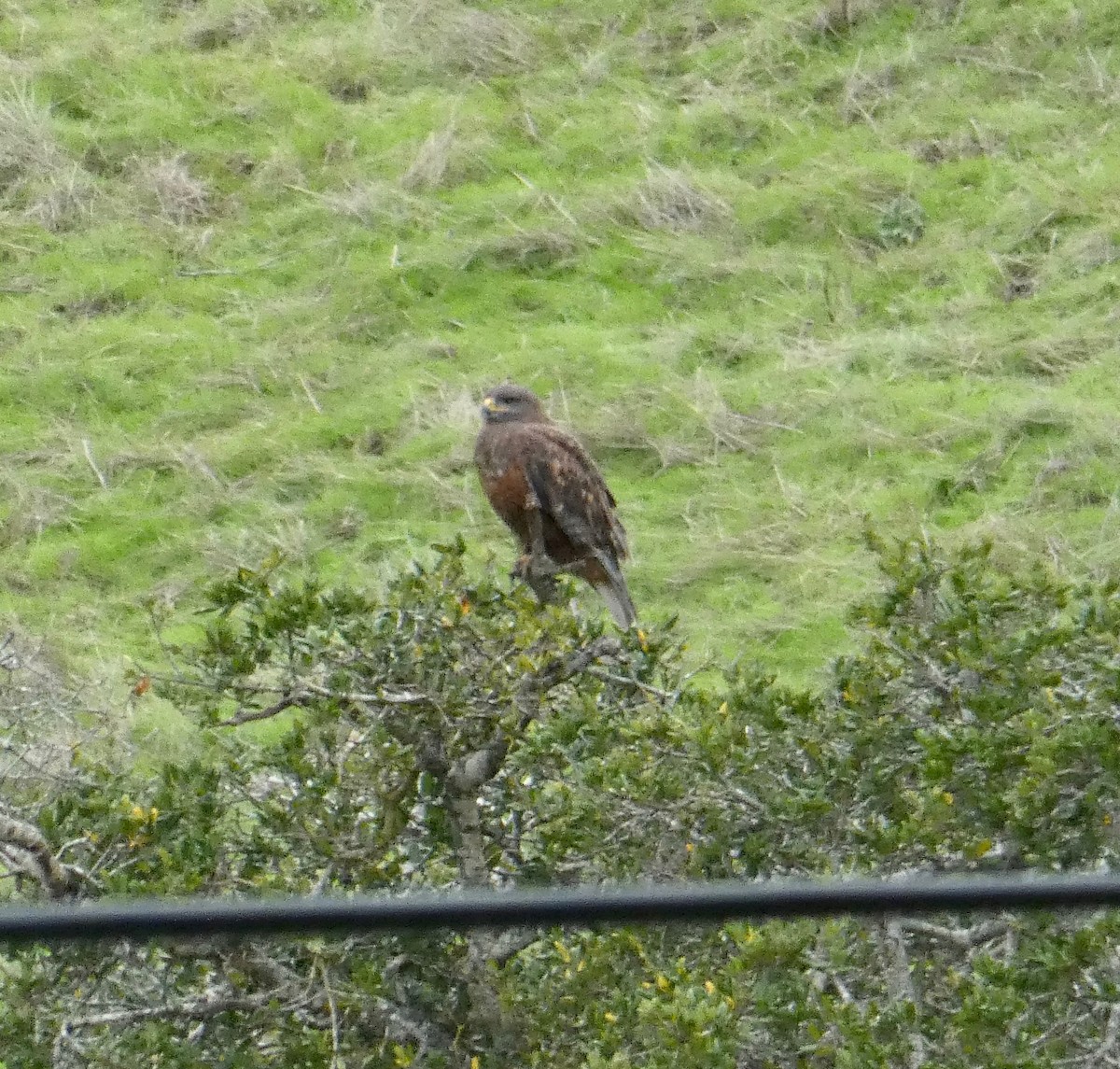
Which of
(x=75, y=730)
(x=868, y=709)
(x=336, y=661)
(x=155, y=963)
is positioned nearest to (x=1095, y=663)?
(x=868, y=709)

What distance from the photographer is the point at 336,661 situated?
335 centimetres

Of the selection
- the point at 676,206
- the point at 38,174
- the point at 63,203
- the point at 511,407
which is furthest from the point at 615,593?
the point at 38,174

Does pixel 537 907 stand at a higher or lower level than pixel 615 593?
higher

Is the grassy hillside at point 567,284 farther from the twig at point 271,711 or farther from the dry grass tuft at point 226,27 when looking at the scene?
the twig at point 271,711

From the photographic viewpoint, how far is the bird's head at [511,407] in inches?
242

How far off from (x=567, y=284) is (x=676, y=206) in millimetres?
726

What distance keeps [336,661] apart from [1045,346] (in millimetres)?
4934

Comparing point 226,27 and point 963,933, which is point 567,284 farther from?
point 963,933

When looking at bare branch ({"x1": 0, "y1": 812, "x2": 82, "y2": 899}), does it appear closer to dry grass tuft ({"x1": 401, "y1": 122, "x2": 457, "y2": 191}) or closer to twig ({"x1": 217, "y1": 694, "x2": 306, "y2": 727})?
twig ({"x1": 217, "y1": 694, "x2": 306, "y2": 727})

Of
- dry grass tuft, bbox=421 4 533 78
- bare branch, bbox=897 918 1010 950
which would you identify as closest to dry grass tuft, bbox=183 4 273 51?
dry grass tuft, bbox=421 4 533 78

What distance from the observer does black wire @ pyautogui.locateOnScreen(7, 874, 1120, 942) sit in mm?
1195

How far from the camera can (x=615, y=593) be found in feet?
19.6

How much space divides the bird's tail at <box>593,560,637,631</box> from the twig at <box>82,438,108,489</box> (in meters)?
2.70

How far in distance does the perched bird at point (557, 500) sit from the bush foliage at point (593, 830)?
2.23 meters
